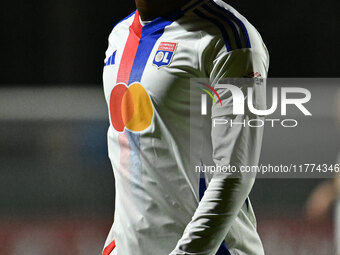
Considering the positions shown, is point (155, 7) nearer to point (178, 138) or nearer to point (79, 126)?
point (178, 138)

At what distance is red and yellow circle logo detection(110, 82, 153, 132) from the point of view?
100cm

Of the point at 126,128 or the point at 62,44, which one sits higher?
the point at 126,128

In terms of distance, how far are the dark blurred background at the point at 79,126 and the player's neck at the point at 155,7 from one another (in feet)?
5.25

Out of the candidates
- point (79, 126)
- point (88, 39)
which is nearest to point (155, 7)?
point (88, 39)

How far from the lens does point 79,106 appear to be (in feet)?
9.51

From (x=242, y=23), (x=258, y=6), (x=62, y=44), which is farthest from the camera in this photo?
(x=62, y=44)

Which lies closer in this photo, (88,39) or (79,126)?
(88,39)

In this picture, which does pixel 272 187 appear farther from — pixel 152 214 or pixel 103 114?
pixel 152 214

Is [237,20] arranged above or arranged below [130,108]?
above

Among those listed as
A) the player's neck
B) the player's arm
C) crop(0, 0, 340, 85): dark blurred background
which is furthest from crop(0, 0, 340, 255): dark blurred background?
the player's arm

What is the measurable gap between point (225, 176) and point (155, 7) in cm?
30

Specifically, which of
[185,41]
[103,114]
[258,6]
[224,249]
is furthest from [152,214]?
[103,114]

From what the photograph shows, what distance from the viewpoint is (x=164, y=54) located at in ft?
3.24

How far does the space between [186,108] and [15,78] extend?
201cm
